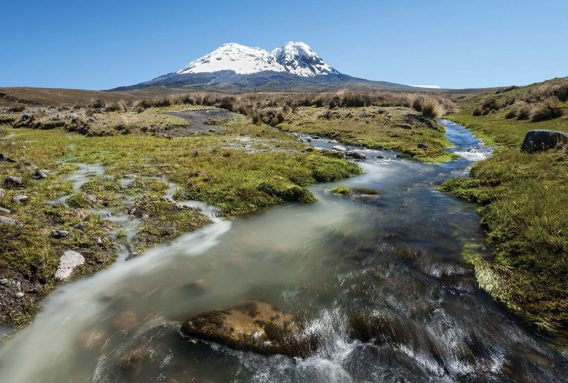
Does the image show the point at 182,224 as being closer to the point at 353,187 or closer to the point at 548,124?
the point at 353,187

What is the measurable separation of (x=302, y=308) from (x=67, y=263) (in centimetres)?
739

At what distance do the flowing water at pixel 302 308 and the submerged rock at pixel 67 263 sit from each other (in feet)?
1.69

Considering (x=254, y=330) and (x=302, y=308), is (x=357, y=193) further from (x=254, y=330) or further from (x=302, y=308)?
(x=254, y=330)

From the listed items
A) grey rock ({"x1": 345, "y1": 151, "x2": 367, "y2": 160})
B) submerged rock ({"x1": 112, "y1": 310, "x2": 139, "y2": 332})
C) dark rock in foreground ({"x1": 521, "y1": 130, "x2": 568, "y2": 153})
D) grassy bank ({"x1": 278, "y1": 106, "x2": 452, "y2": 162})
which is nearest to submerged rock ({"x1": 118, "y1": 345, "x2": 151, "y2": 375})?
submerged rock ({"x1": 112, "y1": 310, "x2": 139, "y2": 332})

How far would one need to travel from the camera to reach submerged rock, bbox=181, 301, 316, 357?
7621 millimetres

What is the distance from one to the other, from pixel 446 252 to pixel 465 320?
3.68 m

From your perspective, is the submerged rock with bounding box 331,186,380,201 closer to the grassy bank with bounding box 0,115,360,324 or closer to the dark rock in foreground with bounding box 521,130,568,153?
the grassy bank with bounding box 0,115,360,324

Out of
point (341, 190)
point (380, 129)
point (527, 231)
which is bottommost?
point (341, 190)

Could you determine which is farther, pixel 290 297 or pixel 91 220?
pixel 91 220

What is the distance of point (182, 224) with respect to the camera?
45.9 feet

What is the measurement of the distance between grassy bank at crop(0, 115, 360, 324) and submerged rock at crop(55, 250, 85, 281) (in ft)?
0.50

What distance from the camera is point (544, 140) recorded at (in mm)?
22250

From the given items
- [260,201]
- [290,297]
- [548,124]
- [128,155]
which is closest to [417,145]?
[548,124]

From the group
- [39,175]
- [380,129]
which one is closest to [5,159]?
[39,175]
